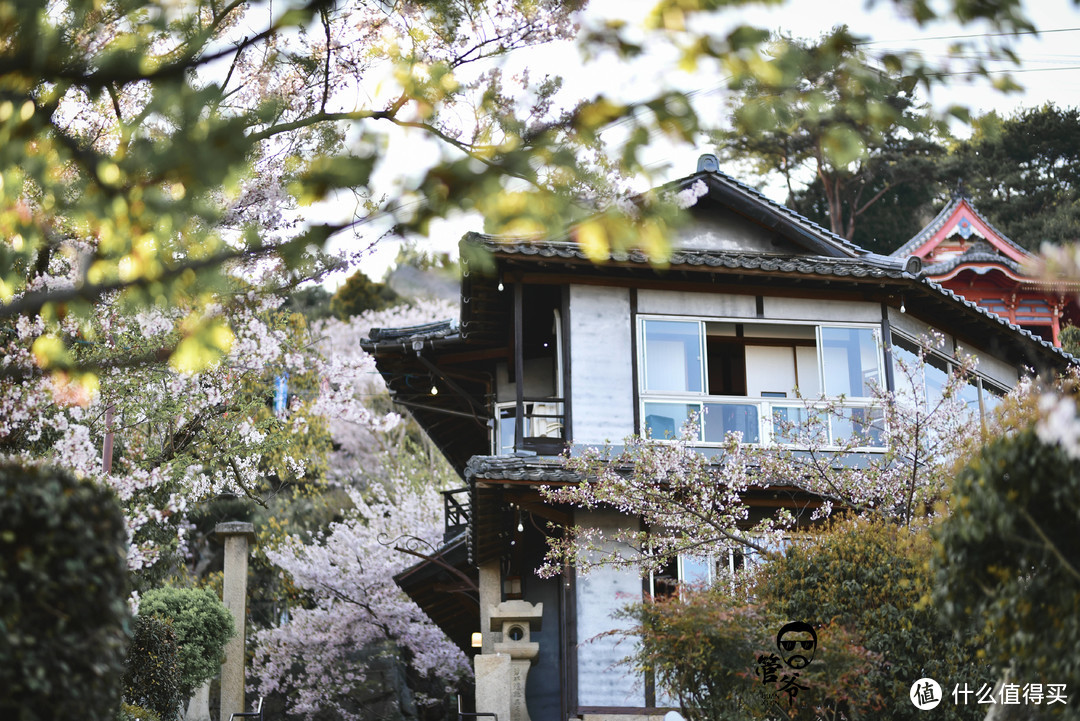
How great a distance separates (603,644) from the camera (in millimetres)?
14539

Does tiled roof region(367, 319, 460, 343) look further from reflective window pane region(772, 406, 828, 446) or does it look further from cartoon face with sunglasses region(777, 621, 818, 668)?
cartoon face with sunglasses region(777, 621, 818, 668)

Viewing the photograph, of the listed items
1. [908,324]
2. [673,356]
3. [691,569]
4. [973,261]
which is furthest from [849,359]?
[973,261]

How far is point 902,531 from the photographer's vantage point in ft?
34.4

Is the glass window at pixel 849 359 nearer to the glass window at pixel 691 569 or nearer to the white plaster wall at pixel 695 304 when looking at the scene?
the white plaster wall at pixel 695 304

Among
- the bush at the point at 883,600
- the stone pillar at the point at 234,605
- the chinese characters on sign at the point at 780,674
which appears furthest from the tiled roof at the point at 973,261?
the chinese characters on sign at the point at 780,674

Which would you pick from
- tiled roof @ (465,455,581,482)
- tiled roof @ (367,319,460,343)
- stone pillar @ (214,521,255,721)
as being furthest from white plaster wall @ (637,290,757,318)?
stone pillar @ (214,521,255,721)

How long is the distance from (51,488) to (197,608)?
1312 cm

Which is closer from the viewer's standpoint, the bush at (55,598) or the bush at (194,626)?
the bush at (55,598)

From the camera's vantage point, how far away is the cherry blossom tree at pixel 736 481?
12641 millimetres

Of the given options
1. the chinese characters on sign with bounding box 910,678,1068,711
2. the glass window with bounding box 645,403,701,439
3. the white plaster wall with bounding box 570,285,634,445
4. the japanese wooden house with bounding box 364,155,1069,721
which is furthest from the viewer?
the glass window with bounding box 645,403,701,439

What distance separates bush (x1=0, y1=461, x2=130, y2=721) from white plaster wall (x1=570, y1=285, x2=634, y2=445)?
1065cm

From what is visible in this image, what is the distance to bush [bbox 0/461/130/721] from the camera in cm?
451

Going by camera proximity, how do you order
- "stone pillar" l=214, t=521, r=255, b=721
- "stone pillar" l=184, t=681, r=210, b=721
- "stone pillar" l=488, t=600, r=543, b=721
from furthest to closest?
"stone pillar" l=214, t=521, r=255, b=721 < "stone pillar" l=184, t=681, r=210, b=721 < "stone pillar" l=488, t=600, r=543, b=721

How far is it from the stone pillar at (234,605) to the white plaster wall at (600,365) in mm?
7028
